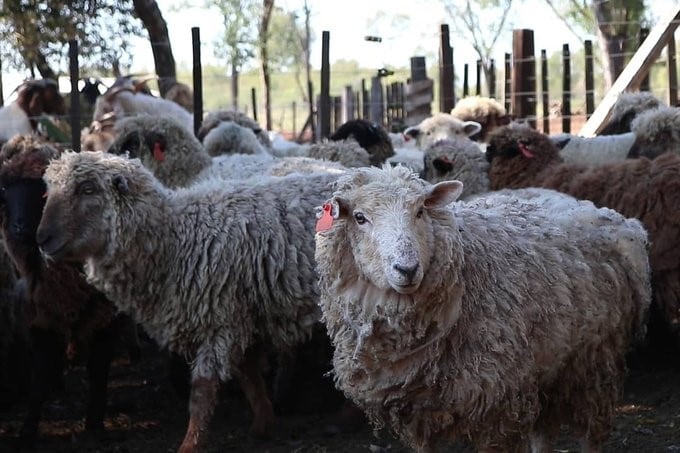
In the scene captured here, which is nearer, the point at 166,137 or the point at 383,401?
the point at 383,401

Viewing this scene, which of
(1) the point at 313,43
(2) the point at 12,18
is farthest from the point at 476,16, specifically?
(2) the point at 12,18

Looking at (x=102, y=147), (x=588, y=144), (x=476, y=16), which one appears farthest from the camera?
(x=476, y=16)

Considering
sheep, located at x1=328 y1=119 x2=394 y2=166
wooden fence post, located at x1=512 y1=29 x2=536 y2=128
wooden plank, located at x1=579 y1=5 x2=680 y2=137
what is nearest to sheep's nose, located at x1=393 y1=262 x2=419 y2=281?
sheep, located at x1=328 y1=119 x2=394 y2=166

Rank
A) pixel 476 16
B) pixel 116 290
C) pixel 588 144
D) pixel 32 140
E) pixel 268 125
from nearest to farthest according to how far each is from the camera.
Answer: pixel 116 290 < pixel 32 140 < pixel 588 144 < pixel 268 125 < pixel 476 16

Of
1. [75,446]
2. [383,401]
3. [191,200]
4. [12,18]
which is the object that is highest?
[12,18]

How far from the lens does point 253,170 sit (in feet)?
25.8

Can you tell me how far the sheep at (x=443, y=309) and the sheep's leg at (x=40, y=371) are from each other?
2526mm

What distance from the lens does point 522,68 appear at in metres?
12.4

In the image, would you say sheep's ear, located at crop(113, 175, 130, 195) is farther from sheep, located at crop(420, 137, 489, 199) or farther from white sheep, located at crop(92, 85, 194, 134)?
white sheep, located at crop(92, 85, 194, 134)

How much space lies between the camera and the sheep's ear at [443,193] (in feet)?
13.5

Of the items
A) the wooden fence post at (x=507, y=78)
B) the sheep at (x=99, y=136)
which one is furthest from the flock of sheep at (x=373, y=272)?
the wooden fence post at (x=507, y=78)

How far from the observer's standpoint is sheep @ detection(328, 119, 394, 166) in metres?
9.80

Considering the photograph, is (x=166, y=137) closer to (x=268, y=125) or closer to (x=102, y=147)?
(x=102, y=147)

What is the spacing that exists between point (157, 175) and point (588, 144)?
3.64 m
